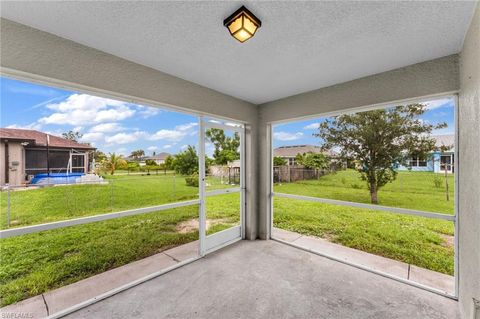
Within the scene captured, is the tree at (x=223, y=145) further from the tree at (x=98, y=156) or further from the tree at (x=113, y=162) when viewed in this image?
the tree at (x=98, y=156)

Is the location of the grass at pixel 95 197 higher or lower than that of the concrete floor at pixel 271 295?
higher

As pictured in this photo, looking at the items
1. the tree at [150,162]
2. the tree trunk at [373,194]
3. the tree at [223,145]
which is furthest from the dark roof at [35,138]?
the tree trunk at [373,194]

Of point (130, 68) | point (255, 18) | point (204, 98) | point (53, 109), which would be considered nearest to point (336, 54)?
point (255, 18)

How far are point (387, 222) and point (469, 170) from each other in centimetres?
259

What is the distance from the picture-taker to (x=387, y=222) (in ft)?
12.2

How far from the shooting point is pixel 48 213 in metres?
2.23

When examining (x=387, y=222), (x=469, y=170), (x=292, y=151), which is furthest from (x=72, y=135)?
(x=387, y=222)

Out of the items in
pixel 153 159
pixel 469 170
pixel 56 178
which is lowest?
pixel 56 178

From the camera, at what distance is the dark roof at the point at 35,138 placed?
1.82 m

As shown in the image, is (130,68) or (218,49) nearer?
(218,49)

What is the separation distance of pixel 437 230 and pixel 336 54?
3.78 m

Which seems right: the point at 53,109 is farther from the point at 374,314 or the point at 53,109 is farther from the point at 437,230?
the point at 437,230

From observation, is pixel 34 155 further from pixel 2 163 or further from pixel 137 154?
pixel 137 154

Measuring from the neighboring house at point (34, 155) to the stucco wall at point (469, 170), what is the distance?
3.73 m
